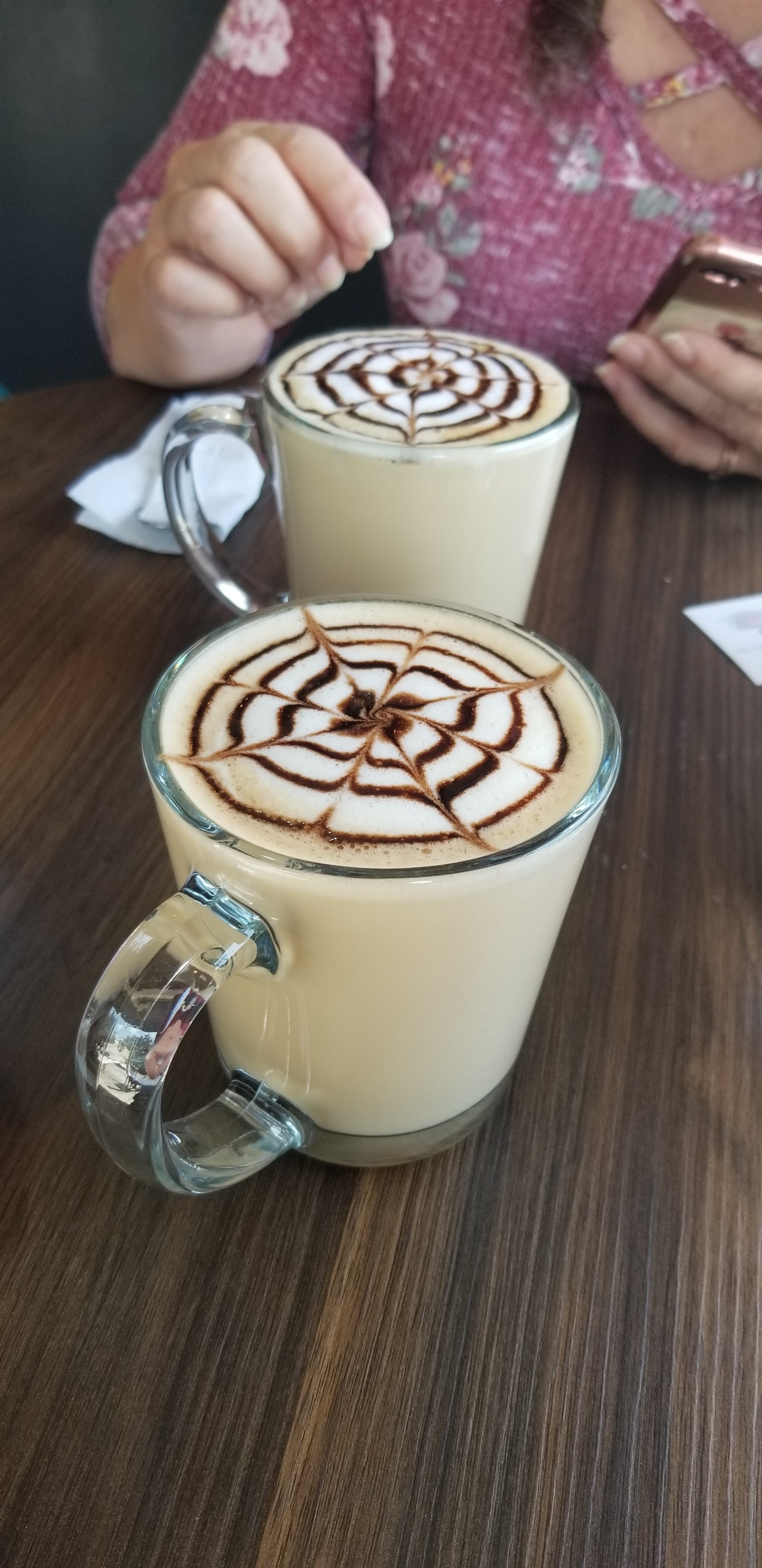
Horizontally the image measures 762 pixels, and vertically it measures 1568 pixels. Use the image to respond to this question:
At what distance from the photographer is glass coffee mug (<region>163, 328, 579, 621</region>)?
50 centimetres

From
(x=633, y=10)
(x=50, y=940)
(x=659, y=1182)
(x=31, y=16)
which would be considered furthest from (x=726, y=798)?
(x=31, y=16)

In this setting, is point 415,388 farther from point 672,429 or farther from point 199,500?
point 672,429

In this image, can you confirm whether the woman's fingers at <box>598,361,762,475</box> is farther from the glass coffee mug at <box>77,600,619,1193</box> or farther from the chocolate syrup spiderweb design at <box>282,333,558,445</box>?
the glass coffee mug at <box>77,600,619,1193</box>

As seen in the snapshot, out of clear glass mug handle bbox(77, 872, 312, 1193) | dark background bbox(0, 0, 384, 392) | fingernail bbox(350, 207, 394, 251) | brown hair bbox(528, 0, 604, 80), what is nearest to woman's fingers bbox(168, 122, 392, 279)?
fingernail bbox(350, 207, 394, 251)

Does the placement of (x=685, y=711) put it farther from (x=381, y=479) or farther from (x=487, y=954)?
(x=487, y=954)

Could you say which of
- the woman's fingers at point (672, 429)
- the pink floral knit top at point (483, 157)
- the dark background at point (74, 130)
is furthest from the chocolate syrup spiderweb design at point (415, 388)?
→ the dark background at point (74, 130)

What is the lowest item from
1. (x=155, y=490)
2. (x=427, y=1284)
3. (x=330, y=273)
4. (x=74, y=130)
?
(x=427, y=1284)

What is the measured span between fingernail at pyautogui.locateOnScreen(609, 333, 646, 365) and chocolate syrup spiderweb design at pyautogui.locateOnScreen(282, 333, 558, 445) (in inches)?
7.8

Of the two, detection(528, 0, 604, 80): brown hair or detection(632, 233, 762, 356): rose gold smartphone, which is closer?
detection(632, 233, 762, 356): rose gold smartphone

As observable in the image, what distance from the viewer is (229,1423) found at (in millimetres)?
278

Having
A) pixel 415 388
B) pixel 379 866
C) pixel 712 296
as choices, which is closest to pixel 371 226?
pixel 415 388

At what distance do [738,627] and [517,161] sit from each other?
53 cm

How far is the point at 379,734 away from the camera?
1.06ft

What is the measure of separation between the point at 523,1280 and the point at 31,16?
185 cm
